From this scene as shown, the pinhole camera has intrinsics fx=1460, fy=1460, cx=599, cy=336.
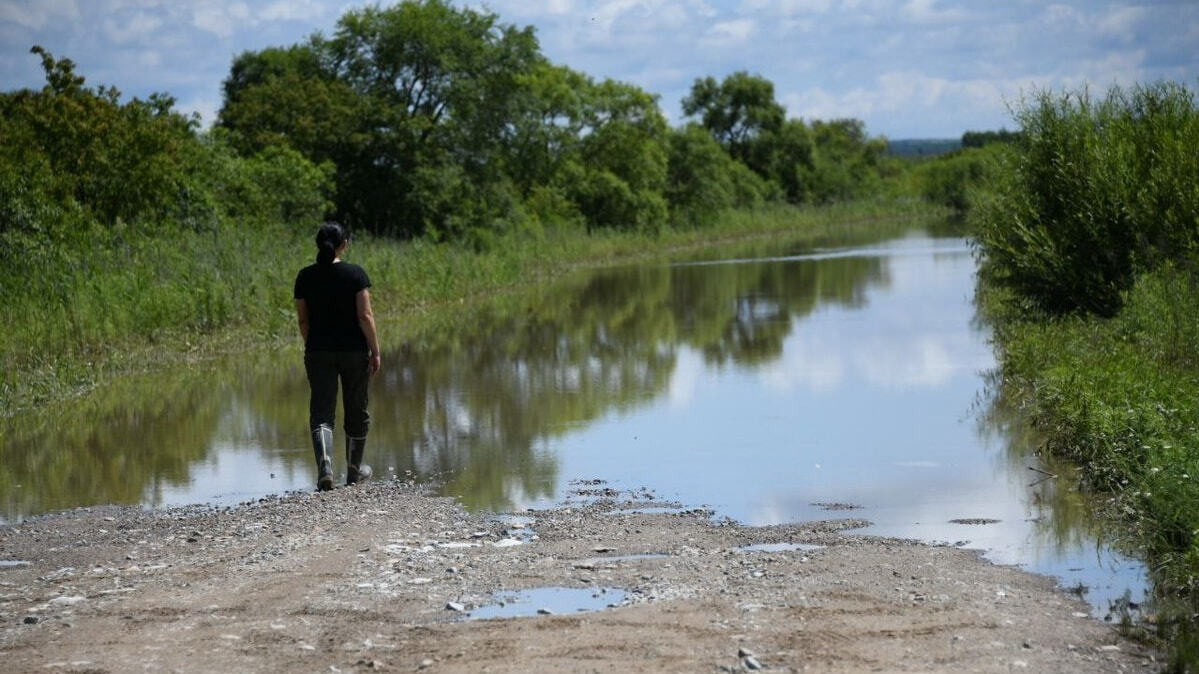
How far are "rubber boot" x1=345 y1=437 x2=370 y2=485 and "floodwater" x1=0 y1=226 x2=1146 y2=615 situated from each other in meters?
0.37

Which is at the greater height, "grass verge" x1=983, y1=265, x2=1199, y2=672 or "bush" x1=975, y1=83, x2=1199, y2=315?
"bush" x1=975, y1=83, x2=1199, y2=315

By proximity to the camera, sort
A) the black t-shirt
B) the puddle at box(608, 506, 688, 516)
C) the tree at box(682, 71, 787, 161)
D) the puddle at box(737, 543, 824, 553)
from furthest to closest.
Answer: the tree at box(682, 71, 787, 161) < the black t-shirt < the puddle at box(608, 506, 688, 516) < the puddle at box(737, 543, 824, 553)

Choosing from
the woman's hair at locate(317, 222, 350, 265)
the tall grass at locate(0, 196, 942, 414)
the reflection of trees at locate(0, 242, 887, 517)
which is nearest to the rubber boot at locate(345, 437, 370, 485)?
the reflection of trees at locate(0, 242, 887, 517)

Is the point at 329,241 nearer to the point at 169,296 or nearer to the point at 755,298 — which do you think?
the point at 169,296

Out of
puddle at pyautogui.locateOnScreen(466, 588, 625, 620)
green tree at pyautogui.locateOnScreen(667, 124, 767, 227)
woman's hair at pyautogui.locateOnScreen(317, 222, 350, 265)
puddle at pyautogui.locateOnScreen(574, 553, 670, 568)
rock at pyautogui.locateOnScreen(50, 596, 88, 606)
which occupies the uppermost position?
green tree at pyautogui.locateOnScreen(667, 124, 767, 227)

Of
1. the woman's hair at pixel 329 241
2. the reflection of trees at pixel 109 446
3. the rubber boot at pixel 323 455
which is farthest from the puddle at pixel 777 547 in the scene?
the reflection of trees at pixel 109 446

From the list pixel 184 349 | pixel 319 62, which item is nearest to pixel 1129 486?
pixel 184 349

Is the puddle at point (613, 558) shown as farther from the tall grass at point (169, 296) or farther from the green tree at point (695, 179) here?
the green tree at point (695, 179)

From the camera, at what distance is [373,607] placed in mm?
7633

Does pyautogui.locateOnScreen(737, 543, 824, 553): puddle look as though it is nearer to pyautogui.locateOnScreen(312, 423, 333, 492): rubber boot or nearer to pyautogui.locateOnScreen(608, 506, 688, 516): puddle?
pyautogui.locateOnScreen(608, 506, 688, 516): puddle

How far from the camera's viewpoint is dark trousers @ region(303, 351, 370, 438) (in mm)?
11750

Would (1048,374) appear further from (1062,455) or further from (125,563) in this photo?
(125,563)

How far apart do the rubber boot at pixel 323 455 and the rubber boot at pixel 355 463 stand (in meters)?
0.23

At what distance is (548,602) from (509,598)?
23 centimetres
